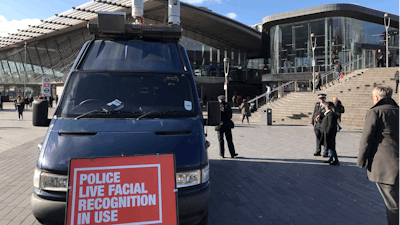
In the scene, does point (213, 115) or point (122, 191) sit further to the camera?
point (213, 115)

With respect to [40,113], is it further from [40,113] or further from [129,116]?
[129,116]

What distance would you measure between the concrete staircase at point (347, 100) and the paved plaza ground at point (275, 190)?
8891mm

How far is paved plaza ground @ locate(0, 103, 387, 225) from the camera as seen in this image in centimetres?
423

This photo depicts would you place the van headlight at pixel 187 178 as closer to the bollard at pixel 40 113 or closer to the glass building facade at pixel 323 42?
the bollard at pixel 40 113

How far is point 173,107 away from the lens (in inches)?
149

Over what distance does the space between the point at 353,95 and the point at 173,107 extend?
18.4m

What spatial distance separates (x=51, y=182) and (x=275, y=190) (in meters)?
3.93

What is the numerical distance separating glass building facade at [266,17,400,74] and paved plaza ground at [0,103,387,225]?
1221 inches

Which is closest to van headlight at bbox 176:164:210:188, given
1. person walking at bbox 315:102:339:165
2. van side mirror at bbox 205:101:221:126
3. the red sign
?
the red sign

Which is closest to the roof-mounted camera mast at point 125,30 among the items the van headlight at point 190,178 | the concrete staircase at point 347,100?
the van headlight at point 190,178

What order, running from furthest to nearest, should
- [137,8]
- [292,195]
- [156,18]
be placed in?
[156,18]
[137,8]
[292,195]

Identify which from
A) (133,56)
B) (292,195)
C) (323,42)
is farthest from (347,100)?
(323,42)

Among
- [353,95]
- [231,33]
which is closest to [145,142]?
[353,95]

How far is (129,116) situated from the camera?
11.5 feet
